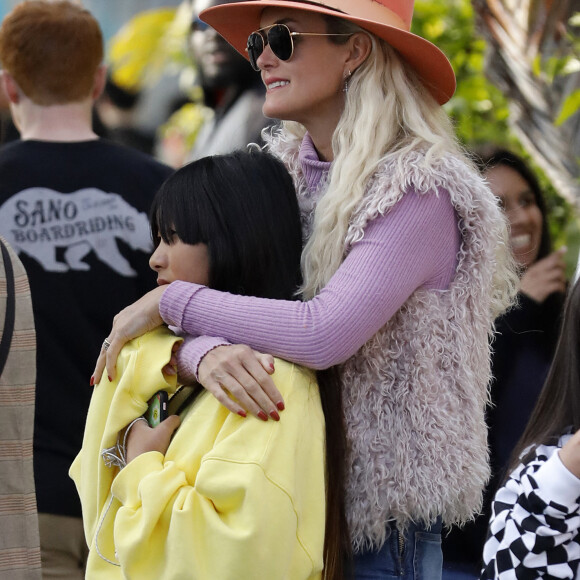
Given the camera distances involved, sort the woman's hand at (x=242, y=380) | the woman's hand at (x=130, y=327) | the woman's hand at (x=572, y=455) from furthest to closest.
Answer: the woman's hand at (x=130, y=327) < the woman's hand at (x=242, y=380) < the woman's hand at (x=572, y=455)

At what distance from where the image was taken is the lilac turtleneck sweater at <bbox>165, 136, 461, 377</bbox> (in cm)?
204

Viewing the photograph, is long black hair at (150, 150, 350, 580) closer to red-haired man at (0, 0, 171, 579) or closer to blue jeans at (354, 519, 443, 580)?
blue jeans at (354, 519, 443, 580)

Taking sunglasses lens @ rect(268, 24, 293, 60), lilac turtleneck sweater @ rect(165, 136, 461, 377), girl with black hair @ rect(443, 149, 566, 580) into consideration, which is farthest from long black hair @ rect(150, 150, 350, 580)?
girl with black hair @ rect(443, 149, 566, 580)

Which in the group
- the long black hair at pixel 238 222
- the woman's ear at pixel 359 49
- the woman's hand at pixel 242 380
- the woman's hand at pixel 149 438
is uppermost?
the woman's ear at pixel 359 49

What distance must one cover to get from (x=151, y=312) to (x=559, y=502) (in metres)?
0.89

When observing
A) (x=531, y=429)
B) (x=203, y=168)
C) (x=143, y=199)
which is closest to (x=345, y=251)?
(x=203, y=168)

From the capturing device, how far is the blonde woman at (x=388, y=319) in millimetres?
2057

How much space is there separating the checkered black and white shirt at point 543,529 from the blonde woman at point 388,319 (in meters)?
0.24

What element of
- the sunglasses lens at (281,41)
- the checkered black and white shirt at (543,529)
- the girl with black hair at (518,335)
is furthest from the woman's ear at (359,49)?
the checkered black and white shirt at (543,529)

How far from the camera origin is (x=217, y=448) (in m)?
1.93

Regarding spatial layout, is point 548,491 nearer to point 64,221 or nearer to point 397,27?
point 397,27

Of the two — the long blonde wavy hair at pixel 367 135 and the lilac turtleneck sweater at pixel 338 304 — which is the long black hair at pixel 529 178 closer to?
the long blonde wavy hair at pixel 367 135

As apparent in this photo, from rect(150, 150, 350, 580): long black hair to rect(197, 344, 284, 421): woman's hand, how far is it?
0.17 m

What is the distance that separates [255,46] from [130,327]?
2.51ft
